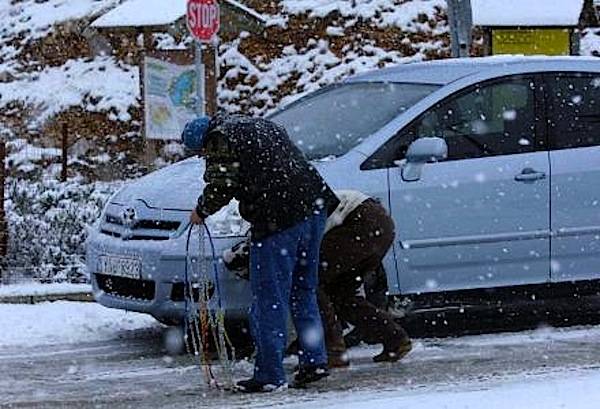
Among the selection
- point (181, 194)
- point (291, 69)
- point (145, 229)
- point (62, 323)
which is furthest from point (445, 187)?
point (291, 69)

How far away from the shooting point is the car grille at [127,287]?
7.58m

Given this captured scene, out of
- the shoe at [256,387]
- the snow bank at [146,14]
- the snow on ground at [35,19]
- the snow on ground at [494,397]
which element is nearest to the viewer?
the snow on ground at [494,397]

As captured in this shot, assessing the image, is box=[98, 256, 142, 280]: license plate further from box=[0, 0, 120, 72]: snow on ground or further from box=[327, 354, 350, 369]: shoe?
box=[0, 0, 120, 72]: snow on ground

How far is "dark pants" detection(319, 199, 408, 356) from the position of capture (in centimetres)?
705

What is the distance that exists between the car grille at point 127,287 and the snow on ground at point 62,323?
2.10ft

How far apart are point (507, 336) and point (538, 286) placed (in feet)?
1.26

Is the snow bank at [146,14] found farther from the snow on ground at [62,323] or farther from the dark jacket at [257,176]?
the dark jacket at [257,176]

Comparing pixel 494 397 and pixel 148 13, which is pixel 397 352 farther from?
pixel 148 13

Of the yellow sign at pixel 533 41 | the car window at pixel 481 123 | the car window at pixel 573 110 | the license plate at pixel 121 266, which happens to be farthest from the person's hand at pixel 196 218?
the yellow sign at pixel 533 41

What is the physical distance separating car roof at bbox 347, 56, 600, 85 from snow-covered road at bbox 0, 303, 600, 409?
1673 millimetres

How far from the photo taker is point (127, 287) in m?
7.75

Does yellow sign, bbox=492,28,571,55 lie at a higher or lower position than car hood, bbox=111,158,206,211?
higher

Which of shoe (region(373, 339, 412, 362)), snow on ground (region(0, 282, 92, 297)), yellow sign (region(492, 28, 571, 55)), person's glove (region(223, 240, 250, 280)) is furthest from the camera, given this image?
yellow sign (region(492, 28, 571, 55))

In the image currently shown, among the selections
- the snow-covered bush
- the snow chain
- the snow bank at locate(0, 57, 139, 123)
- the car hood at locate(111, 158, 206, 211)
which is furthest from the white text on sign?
the snow bank at locate(0, 57, 139, 123)
